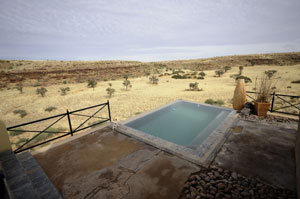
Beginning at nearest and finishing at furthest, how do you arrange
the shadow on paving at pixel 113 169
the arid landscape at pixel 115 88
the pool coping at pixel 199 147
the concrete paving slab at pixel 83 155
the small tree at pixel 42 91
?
the shadow on paving at pixel 113 169 → the concrete paving slab at pixel 83 155 → the pool coping at pixel 199 147 → the arid landscape at pixel 115 88 → the small tree at pixel 42 91

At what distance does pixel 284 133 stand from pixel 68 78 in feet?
97.6

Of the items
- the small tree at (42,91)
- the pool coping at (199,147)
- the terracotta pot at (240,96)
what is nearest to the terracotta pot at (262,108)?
the terracotta pot at (240,96)

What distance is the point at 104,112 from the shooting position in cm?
1023

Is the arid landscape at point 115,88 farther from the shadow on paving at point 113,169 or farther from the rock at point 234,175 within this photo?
the rock at point 234,175

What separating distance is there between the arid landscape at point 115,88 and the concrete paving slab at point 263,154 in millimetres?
5924

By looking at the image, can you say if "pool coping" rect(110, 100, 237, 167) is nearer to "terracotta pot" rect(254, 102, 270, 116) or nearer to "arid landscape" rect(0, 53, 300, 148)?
"terracotta pot" rect(254, 102, 270, 116)

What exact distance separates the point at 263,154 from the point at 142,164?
3.10 m

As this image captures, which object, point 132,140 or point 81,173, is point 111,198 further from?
point 132,140

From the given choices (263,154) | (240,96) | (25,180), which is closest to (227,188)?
(263,154)

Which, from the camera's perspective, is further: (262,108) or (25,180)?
(262,108)

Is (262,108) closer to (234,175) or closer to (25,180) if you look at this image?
(234,175)

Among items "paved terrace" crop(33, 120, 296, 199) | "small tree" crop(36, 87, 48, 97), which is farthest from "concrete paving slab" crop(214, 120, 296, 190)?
"small tree" crop(36, 87, 48, 97)

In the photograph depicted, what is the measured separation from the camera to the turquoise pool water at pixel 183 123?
6.22m

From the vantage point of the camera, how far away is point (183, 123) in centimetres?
757
